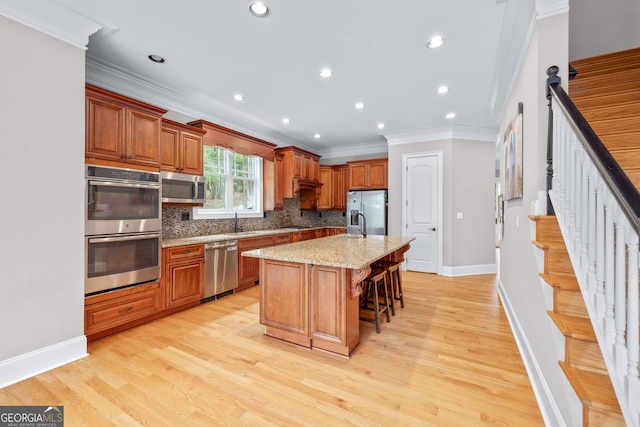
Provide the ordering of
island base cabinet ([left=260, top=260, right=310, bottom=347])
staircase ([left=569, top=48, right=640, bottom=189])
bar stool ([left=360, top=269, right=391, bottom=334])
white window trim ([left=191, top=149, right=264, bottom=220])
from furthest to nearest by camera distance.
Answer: white window trim ([left=191, top=149, right=264, bottom=220]), bar stool ([left=360, top=269, right=391, bottom=334]), island base cabinet ([left=260, top=260, right=310, bottom=347]), staircase ([left=569, top=48, right=640, bottom=189])

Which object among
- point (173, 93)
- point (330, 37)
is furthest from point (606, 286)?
point (173, 93)

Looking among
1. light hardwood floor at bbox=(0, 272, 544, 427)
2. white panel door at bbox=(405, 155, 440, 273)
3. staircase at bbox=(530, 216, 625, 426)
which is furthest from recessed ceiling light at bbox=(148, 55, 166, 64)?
white panel door at bbox=(405, 155, 440, 273)

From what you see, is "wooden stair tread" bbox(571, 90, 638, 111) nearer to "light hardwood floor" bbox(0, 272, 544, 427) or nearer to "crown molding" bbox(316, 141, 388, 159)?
"light hardwood floor" bbox(0, 272, 544, 427)

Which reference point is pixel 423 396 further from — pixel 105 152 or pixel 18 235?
pixel 105 152

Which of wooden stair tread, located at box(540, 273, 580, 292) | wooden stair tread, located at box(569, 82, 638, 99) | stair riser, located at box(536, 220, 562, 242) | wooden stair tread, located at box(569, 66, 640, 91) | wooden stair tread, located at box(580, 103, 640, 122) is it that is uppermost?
wooden stair tread, located at box(569, 66, 640, 91)

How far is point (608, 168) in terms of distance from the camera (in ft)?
3.40

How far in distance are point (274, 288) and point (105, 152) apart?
2078mm

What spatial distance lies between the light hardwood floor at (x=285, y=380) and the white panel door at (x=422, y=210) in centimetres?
241

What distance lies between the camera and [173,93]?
365 centimetres

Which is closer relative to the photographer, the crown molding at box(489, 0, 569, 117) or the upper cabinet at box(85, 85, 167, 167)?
the crown molding at box(489, 0, 569, 117)

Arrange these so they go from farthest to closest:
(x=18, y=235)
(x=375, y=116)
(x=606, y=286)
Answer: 1. (x=375, y=116)
2. (x=18, y=235)
3. (x=606, y=286)

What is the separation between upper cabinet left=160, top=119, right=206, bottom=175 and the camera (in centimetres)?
335

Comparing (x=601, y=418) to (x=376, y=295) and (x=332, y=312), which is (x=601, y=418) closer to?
(x=332, y=312)

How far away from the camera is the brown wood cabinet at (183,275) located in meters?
3.20
